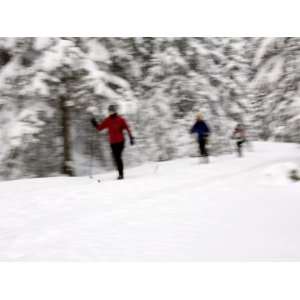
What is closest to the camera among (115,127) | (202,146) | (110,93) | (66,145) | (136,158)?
(115,127)

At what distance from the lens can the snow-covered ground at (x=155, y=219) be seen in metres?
3.89

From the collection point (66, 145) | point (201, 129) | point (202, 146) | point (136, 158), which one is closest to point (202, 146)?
point (202, 146)

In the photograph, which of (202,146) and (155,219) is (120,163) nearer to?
(155,219)

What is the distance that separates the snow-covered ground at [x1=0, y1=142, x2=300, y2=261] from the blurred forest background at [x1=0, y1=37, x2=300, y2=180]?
8.05 ft

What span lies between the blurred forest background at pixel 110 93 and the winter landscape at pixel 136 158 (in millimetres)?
38

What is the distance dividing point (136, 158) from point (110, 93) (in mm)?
3721

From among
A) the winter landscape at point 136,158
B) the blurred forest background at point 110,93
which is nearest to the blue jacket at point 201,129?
the winter landscape at point 136,158

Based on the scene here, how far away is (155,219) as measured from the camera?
16.2 ft

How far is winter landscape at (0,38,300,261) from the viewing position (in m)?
4.20

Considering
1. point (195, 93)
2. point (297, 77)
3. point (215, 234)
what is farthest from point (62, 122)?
point (215, 234)

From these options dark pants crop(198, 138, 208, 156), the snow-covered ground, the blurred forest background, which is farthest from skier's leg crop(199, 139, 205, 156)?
the snow-covered ground

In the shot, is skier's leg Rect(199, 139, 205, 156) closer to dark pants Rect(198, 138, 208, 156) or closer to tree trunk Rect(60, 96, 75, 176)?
dark pants Rect(198, 138, 208, 156)

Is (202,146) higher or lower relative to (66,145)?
lower

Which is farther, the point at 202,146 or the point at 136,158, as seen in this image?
the point at 136,158
